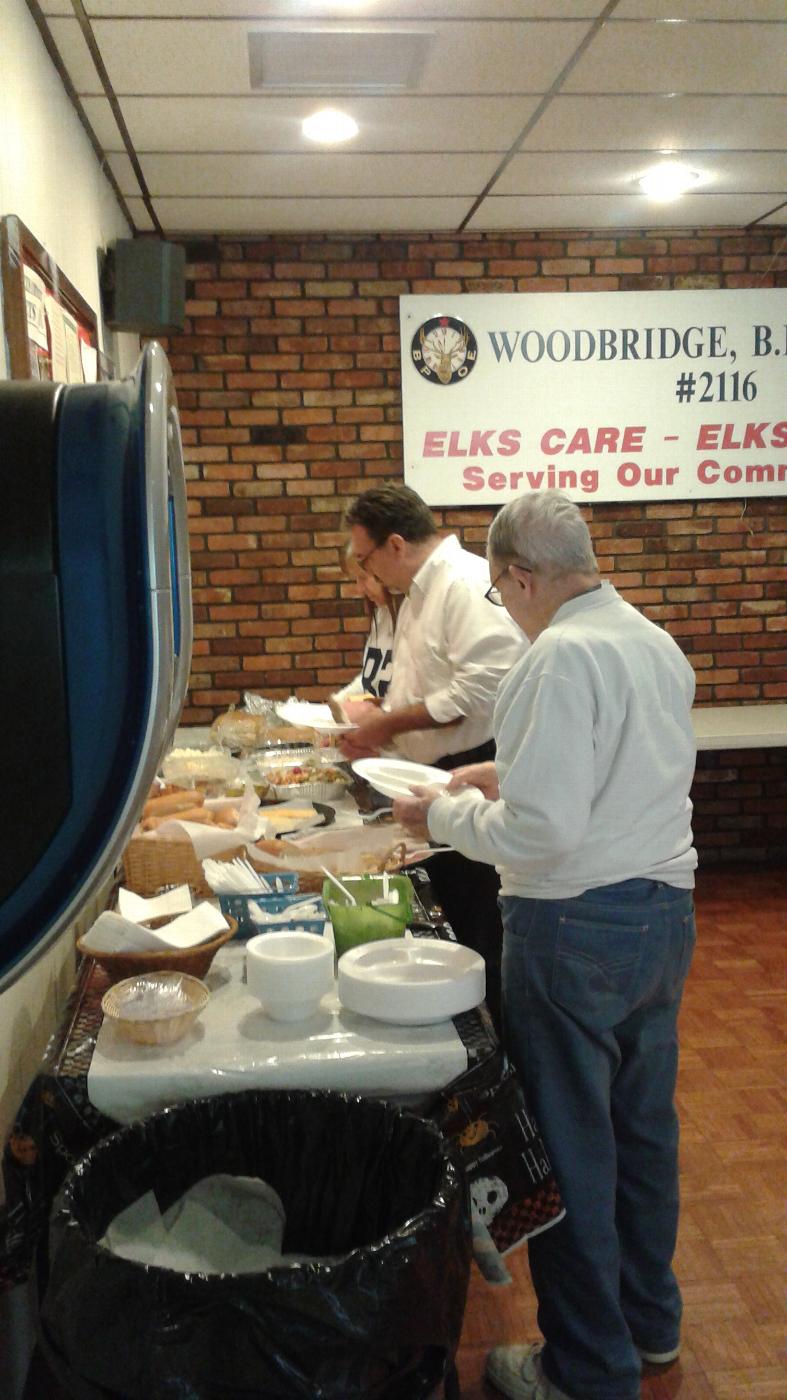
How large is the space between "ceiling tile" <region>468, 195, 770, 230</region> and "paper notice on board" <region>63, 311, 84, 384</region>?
6.63 feet

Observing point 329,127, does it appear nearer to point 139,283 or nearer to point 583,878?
point 139,283

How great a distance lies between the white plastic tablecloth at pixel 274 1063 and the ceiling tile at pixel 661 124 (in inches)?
116

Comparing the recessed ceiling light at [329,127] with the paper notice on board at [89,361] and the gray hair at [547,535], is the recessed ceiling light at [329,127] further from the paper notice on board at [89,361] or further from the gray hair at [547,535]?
the gray hair at [547,535]

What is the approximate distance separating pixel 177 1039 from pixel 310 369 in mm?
3755

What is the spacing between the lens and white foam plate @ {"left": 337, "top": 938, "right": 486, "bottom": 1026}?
5.53ft

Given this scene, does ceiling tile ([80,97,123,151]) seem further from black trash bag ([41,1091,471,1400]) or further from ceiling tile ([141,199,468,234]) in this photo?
black trash bag ([41,1091,471,1400])

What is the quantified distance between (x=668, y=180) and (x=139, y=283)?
2.08m

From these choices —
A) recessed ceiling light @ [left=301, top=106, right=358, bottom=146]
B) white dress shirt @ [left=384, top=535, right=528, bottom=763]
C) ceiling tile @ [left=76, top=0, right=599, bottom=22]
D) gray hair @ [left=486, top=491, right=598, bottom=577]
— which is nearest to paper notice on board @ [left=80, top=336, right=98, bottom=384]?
ceiling tile @ [left=76, top=0, right=599, bottom=22]

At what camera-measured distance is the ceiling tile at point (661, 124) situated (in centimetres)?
345

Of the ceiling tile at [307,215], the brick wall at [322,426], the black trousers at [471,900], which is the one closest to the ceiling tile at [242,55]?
the ceiling tile at [307,215]

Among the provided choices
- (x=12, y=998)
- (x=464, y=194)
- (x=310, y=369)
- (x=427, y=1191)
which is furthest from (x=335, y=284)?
(x=427, y=1191)

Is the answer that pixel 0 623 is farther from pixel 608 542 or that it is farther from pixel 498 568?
pixel 608 542

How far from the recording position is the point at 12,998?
2.06 m

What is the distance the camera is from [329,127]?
3.53 metres
